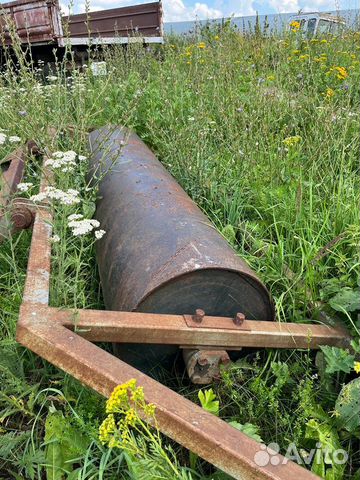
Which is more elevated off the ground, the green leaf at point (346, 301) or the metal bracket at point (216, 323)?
the metal bracket at point (216, 323)

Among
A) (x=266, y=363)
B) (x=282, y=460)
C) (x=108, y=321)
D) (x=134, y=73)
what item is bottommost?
(x=266, y=363)

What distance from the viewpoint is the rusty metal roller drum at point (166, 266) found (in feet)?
5.39


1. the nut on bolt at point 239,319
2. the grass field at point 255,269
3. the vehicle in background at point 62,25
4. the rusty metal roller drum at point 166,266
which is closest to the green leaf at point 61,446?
the grass field at point 255,269

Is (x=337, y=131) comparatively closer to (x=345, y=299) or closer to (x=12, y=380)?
(x=345, y=299)

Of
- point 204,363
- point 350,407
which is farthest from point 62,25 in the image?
point 350,407

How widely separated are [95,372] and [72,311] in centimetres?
28

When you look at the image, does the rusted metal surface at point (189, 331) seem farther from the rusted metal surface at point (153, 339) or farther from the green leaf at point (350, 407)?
the green leaf at point (350, 407)

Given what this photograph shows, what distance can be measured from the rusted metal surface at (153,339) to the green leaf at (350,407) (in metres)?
0.28

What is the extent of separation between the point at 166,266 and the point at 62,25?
24.7 feet

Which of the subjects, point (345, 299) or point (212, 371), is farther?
point (345, 299)

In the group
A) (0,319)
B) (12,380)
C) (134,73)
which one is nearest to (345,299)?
(12,380)

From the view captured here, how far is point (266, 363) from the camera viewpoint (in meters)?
1.85

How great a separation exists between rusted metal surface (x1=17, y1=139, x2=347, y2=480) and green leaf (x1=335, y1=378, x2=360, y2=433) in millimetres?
278

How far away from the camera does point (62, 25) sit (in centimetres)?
780
